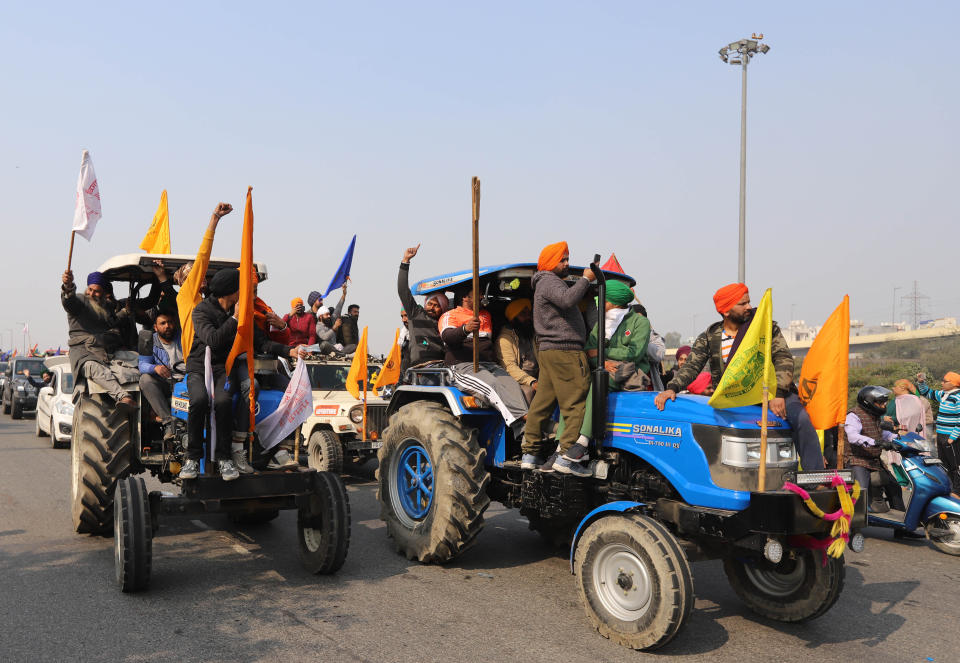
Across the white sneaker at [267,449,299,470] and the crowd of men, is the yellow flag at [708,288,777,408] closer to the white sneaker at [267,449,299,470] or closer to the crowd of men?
the crowd of men

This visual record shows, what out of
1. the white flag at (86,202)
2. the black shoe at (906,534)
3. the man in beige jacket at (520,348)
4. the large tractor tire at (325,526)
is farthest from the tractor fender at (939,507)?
the white flag at (86,202)

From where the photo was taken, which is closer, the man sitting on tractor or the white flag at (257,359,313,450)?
the white flag at (257,359,313,450)

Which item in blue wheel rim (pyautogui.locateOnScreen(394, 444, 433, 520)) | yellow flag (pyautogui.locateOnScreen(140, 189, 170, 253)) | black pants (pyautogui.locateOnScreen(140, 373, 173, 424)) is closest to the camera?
black pants (pyautogui.locateOnScreen(140, 373, 173, 424))

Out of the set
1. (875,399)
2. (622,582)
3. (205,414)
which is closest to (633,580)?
(622,582)

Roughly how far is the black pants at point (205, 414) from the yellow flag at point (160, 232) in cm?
475

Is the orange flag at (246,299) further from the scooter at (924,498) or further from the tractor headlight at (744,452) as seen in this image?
the scooter at (924,498)

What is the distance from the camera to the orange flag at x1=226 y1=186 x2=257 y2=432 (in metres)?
5.80

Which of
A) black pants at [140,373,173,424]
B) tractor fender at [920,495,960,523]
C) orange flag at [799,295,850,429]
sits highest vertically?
orange flag at [799,295,850,429]

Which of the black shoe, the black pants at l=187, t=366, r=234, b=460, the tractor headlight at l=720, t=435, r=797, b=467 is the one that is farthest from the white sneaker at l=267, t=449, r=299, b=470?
the black shoe

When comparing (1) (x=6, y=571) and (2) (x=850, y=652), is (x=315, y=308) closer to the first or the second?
(1) (x=6, y=571)

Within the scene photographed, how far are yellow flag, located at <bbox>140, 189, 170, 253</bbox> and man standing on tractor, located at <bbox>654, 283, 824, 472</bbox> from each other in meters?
7.19

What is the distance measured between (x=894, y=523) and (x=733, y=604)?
3563 mm

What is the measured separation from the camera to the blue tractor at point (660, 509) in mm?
4676

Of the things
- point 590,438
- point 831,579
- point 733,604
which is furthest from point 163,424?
point 831,579
